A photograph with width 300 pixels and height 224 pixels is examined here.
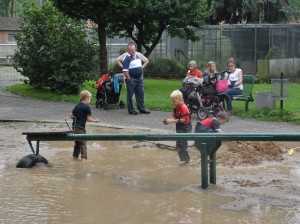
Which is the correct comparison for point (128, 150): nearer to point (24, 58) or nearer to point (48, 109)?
point (48, 109)

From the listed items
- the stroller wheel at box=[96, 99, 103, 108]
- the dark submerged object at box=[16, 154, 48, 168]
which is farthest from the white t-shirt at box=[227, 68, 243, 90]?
→ the dark submerged object at box=[16, 154, 48, 168]

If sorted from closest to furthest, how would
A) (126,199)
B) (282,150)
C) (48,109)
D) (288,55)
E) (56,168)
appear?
(126,199) → (56,168) → (282,150) → (48,109) → (288,55)

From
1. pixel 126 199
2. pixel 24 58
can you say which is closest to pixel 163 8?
pixel 24 58

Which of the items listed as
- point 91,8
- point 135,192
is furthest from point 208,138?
point 91,8

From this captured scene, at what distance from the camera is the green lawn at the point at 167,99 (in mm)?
15438

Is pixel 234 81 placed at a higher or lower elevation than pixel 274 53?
lower

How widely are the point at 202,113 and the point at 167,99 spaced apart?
5185mm

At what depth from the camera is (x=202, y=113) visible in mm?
15281

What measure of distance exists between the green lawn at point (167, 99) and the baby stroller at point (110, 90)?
956 mm

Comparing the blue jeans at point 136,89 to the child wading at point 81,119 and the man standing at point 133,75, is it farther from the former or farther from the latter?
the child wading at point 81,119

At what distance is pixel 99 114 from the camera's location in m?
17.0

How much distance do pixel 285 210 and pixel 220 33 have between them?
2330 cm

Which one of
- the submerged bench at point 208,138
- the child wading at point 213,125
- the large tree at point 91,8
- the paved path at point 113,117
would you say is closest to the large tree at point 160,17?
the large tree at point 91,8

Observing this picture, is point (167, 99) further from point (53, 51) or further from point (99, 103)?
point (53, 51)
